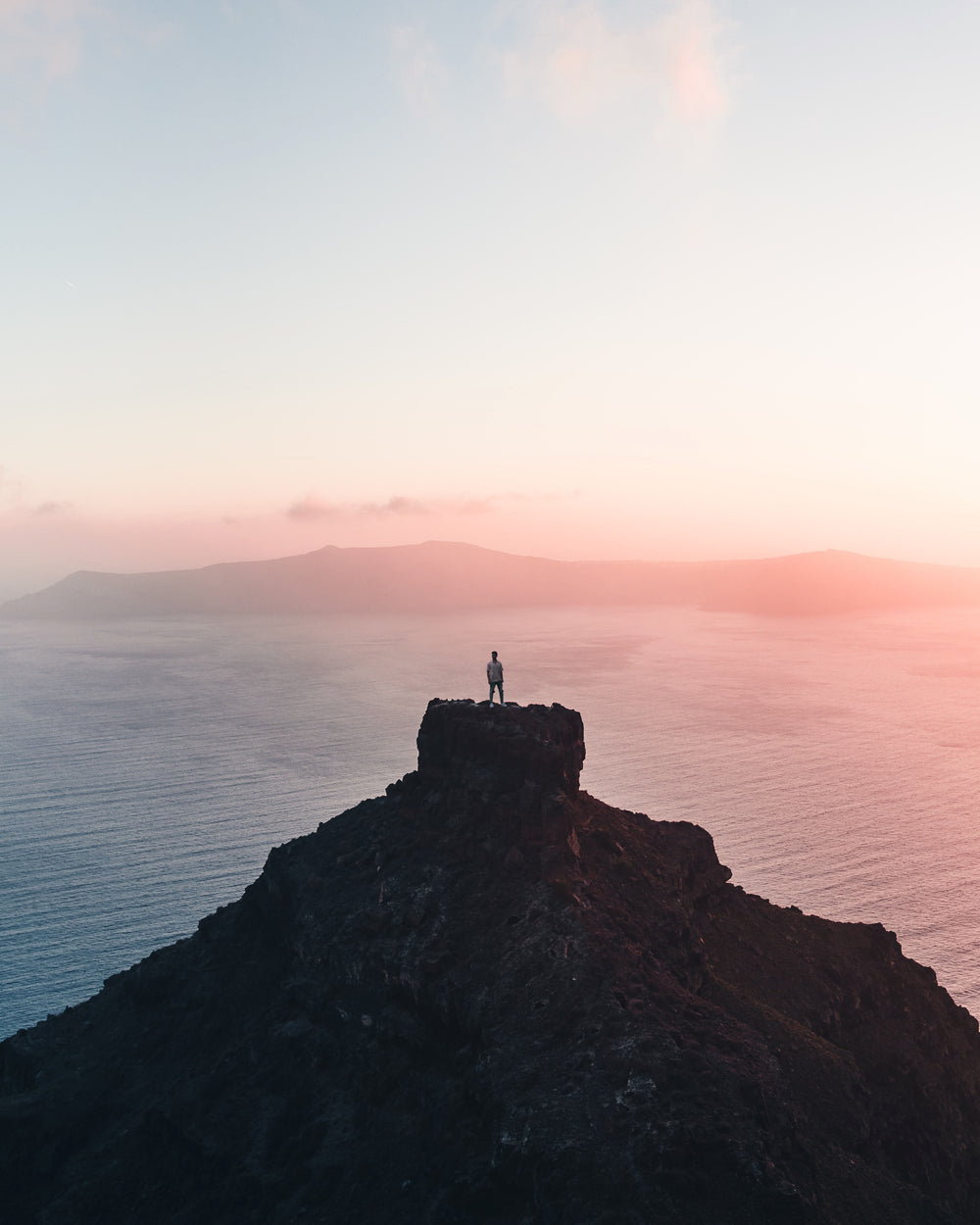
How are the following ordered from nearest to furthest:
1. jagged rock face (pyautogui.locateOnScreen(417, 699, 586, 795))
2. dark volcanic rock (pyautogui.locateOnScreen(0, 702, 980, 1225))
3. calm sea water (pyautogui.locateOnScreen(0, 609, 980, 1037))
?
dark volcanic rock (pyautogui.locateOnScreen(0, 702, 980, 1225))
jagged rock face (pyautogui.locateOnScreen(417, 699, 586, 795))
calm sea water (pyautogui.locateOnScreen(0, 609, 980, 1037))

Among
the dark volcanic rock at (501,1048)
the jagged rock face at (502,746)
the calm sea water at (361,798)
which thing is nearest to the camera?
the dark volcanic rock at (501,1048)

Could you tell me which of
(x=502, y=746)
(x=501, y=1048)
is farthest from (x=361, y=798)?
(x=501, y=1048)

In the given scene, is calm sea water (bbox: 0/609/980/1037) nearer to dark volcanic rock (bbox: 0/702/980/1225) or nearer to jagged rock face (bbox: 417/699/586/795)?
dark volcanic rock (bbox: 0/702/980/1225)

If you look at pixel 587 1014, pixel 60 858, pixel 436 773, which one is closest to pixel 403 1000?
pixel 587 1014

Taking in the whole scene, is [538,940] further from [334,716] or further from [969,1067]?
[334,716]

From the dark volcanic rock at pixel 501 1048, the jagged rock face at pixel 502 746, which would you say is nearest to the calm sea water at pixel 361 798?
the dark volcanic rock at pixel 501 1048

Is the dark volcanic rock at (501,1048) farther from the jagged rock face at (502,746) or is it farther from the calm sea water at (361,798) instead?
the calm sea water at (361,798)

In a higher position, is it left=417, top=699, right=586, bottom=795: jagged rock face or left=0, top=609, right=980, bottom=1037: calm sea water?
left=417, top=699, right=586, bottom=795: jagged rock face

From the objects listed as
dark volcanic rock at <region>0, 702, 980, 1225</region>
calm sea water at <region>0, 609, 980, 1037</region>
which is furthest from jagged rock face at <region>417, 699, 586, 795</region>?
calm sea water at <region>0, 609, 980, 1037</region>
